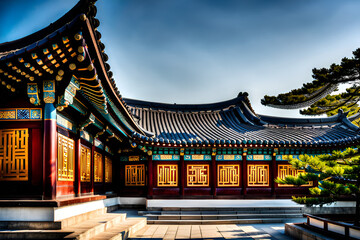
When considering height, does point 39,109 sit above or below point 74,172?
above

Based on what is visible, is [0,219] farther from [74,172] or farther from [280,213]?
[280,213]

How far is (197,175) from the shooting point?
52.4 feet

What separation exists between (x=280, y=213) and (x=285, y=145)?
3077mm

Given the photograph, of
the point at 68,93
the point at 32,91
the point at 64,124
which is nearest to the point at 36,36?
the point at 32,91

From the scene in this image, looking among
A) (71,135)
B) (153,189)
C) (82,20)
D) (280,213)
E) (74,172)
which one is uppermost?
(82,20)

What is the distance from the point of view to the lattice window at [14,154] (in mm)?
7781

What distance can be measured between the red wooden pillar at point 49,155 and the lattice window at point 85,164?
295cm

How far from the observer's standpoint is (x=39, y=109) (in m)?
7.89

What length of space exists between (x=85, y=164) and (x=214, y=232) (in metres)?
4.78

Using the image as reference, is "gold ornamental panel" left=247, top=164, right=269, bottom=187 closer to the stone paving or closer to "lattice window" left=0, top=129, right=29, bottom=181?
the stone paving

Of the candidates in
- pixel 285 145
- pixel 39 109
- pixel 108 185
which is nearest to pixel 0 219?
pixel 39 109

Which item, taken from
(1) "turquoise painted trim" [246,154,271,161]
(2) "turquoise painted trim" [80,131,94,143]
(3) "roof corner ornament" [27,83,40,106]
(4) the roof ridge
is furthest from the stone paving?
(4) the roof ridge

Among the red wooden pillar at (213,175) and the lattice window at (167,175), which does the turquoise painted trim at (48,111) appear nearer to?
the lattice window at (167,175)

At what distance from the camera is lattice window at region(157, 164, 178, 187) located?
15741 millimetres
